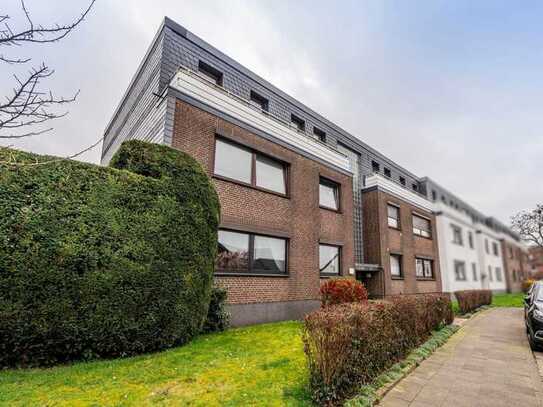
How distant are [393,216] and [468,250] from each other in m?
14.2

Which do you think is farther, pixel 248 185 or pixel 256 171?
pixel 256 171

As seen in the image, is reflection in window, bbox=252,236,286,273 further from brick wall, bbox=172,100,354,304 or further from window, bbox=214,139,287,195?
window, bbox=214,139,287,195

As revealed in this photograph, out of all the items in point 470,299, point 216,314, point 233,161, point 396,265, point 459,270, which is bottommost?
point 470,299

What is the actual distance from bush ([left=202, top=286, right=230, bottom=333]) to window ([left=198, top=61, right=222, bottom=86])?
8.78 metres

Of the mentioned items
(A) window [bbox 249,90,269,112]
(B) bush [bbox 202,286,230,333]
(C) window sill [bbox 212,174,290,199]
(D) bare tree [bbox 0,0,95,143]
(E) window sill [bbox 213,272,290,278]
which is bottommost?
(B) bush [bbox 202,286,230,333]

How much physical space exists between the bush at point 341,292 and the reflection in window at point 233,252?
2.75m

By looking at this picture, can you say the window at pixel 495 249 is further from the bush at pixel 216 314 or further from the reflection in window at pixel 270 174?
the bush at pixel 216 314

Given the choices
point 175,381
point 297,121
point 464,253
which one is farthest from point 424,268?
point 175,381

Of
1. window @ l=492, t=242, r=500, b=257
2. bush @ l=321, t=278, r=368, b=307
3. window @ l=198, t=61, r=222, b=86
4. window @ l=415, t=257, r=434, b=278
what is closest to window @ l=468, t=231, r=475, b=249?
window @ l=492, t=242, r=500, b=257

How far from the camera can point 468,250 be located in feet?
92.3

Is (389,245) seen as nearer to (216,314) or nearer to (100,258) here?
(216,314)

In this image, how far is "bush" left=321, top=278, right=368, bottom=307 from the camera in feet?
30.1

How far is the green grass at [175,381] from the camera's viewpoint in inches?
151

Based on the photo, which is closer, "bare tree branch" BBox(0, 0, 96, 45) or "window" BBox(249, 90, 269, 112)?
"bare tree branch" BBox(0, 0, 96, 45)
